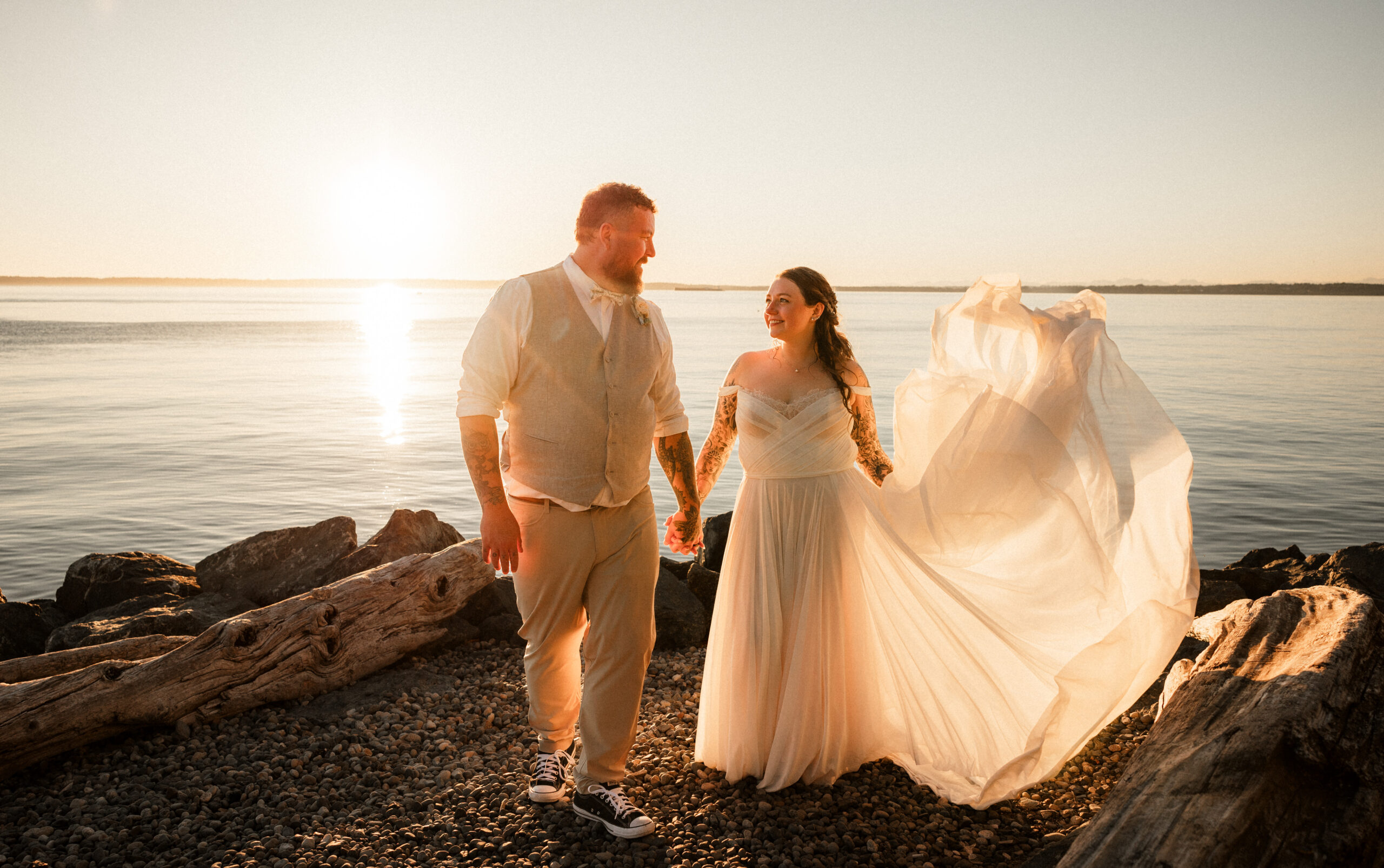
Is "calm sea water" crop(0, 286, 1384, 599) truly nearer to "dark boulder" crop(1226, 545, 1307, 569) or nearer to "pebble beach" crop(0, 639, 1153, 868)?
"dark boulder" crop(1226, 545, 1307, 569)

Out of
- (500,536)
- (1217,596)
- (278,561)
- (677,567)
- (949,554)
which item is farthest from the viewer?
(677,567)

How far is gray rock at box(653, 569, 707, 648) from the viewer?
6184 millimetres

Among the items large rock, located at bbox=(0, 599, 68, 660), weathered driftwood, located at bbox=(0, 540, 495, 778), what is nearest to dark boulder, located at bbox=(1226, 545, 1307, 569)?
weathered driftwood, located at bbox=(0, 540, 495, 778)

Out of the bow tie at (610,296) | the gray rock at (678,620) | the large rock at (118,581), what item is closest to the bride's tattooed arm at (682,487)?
the bow tie at (610,296)

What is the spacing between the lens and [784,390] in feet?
14.0

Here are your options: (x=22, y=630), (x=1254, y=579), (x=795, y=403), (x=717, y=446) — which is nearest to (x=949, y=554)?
(x=795, y=403)

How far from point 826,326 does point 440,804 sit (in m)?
2.70

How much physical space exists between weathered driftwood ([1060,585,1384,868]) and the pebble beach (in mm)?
697

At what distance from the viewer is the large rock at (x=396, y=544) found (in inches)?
271

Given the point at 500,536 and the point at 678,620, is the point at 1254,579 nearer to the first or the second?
the point at 678,620

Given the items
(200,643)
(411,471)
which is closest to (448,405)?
(411,471)

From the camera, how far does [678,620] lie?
624cm

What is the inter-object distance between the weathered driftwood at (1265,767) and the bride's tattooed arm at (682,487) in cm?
199

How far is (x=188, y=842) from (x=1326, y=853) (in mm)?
3853
